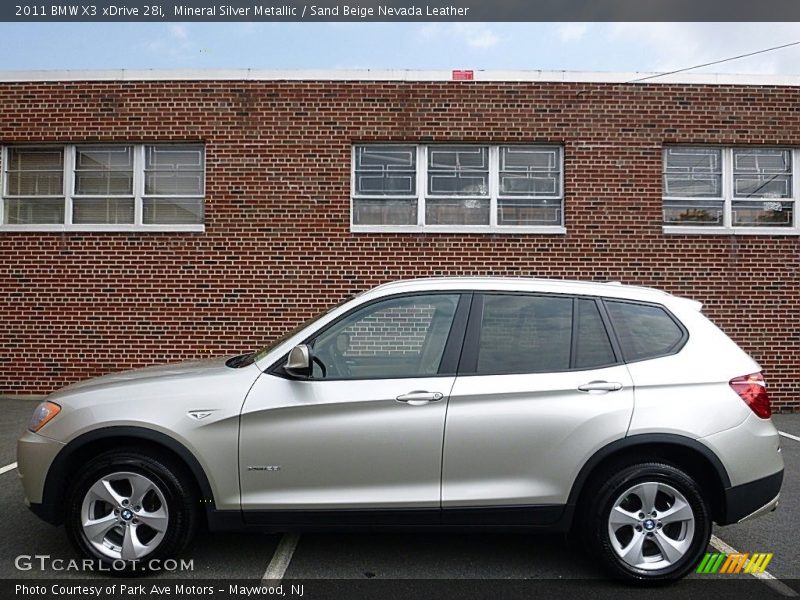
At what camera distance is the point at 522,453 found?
366 cm

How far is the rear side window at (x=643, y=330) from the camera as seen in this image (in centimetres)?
387

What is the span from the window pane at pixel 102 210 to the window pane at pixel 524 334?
747cm

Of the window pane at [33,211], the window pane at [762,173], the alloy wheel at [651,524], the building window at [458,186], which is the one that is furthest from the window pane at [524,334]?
the window pane at [33,211]

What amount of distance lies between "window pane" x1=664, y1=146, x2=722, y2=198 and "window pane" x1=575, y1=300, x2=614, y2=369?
659cm

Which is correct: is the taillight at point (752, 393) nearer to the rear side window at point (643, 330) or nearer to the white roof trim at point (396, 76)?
the rear side window at point (643, 330)

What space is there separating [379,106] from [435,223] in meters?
1.83

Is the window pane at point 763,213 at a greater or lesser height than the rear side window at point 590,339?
greater

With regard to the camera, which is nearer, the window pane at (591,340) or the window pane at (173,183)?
the window pane at (591,340)

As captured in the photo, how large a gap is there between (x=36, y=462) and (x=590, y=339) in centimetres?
316

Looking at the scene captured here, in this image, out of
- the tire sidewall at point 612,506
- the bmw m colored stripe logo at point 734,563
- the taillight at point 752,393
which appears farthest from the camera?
the bmw m colored stripe logo at point 734,563

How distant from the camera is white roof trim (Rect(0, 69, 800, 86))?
31.6 ft

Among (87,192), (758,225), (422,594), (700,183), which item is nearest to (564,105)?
(700,183)

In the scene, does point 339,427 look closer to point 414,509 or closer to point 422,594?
point 414,509

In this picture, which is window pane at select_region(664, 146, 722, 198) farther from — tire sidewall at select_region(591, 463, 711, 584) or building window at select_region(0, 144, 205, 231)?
tire sidewall at select_region(591, 463, 711, 584)
